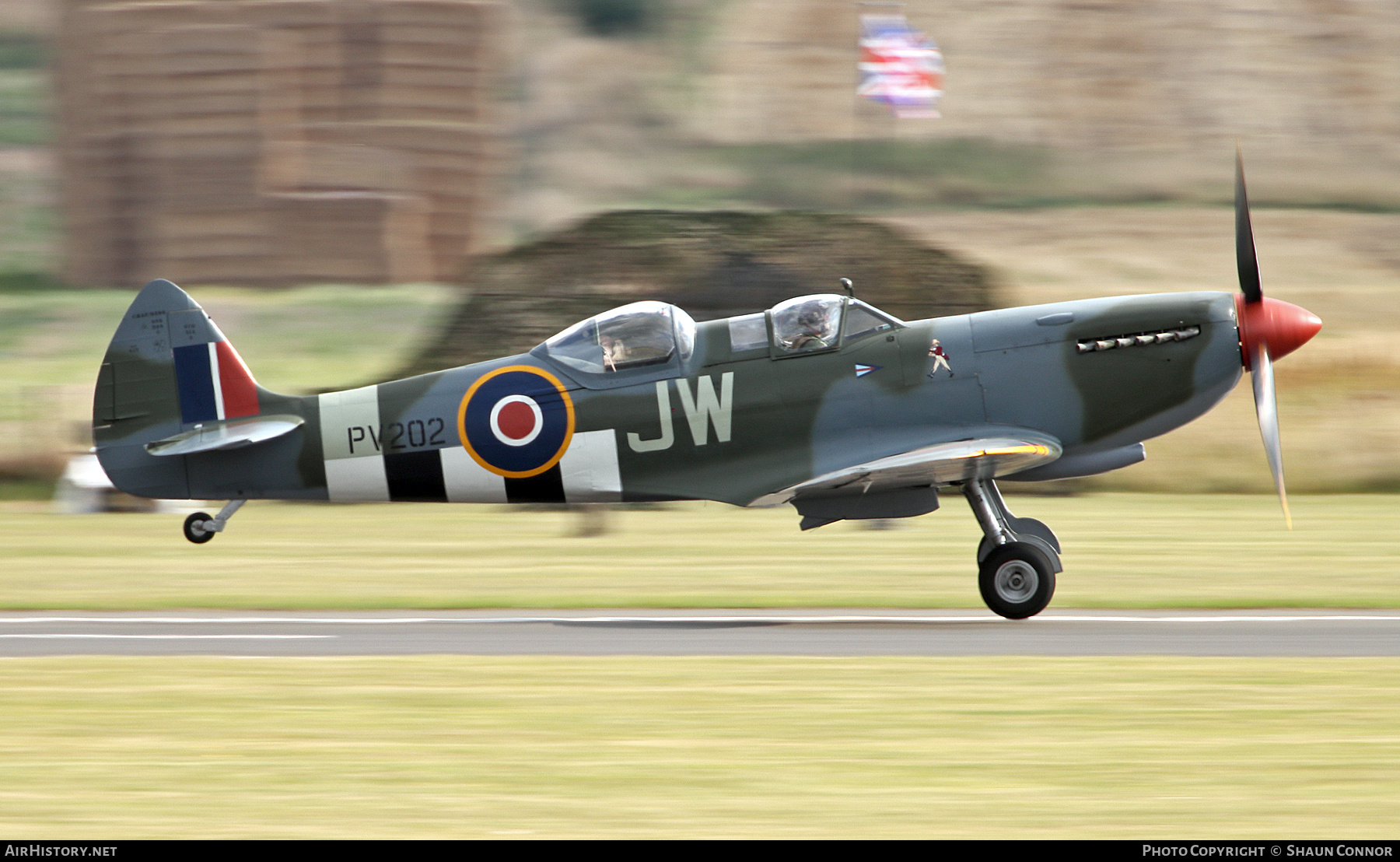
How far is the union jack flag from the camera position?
29781 mm

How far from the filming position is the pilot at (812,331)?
11.1m

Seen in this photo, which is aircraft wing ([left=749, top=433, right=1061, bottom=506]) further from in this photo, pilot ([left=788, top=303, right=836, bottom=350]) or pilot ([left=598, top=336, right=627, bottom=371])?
pilot ([left=598, top=336, right=627, bottom=371])

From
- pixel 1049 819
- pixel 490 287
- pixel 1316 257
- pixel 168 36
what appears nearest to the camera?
pixel 1049 819

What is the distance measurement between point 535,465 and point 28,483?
14147 mm

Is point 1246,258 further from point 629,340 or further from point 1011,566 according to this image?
point 629,340

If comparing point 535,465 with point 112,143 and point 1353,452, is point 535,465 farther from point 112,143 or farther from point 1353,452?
point 112,143

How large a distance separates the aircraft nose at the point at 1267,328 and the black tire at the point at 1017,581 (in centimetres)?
198

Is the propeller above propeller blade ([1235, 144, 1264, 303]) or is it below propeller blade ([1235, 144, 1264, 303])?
below

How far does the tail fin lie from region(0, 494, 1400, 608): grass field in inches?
45.8

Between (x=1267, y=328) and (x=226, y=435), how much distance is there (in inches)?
293

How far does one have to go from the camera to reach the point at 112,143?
6353 centimetres

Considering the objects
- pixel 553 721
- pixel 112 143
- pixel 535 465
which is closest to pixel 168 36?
pixel 112 143

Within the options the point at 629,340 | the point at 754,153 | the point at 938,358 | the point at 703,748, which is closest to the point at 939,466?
the point at 938,358

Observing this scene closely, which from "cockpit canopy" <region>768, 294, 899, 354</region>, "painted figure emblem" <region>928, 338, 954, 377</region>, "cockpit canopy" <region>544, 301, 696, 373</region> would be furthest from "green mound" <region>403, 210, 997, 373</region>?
"painted figure emblem" <region>928, 338, 954, 377</region>
